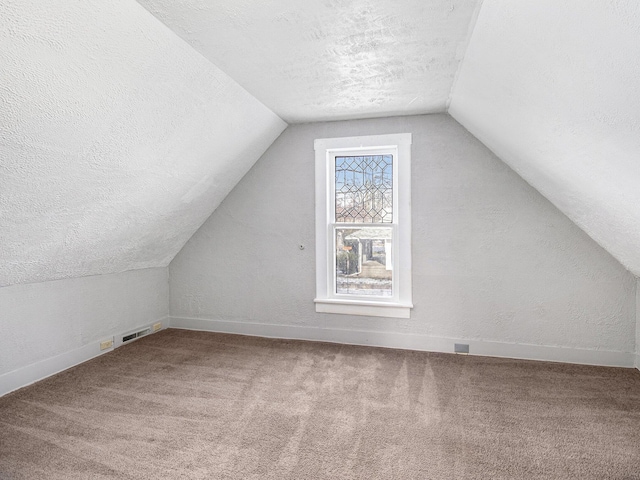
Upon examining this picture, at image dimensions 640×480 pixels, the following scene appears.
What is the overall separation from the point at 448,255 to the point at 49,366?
3.40 meters

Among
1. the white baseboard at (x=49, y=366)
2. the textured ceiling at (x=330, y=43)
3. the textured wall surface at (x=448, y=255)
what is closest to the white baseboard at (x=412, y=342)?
the textured wall surface at (x=448, y=255)

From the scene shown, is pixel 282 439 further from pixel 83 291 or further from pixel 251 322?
pixel 83 291

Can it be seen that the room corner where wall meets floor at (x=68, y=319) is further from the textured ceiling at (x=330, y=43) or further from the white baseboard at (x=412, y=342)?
the textured ceiling at (x=330, y=43)

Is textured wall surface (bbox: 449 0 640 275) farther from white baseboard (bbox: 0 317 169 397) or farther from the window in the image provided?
white baseboard (bbox: 0 317 169 397)

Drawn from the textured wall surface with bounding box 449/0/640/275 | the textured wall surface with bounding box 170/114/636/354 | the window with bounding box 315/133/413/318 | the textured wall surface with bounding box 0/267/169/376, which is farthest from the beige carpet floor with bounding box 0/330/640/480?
the textured wall surface with bounding box 449/0/640/275

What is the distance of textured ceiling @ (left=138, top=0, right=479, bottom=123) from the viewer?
175 cm

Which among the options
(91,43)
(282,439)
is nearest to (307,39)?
(91,43)

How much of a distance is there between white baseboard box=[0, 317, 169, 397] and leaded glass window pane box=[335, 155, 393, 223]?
250 centimetres

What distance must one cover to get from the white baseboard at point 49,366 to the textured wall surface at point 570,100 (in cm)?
363

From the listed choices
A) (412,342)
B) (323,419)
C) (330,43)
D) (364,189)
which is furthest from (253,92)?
(412,342)

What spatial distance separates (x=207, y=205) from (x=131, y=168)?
1.38 metres

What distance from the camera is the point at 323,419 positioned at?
2.38 meters

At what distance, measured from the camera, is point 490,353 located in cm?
343

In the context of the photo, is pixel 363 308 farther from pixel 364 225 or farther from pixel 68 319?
pixel 68 319
